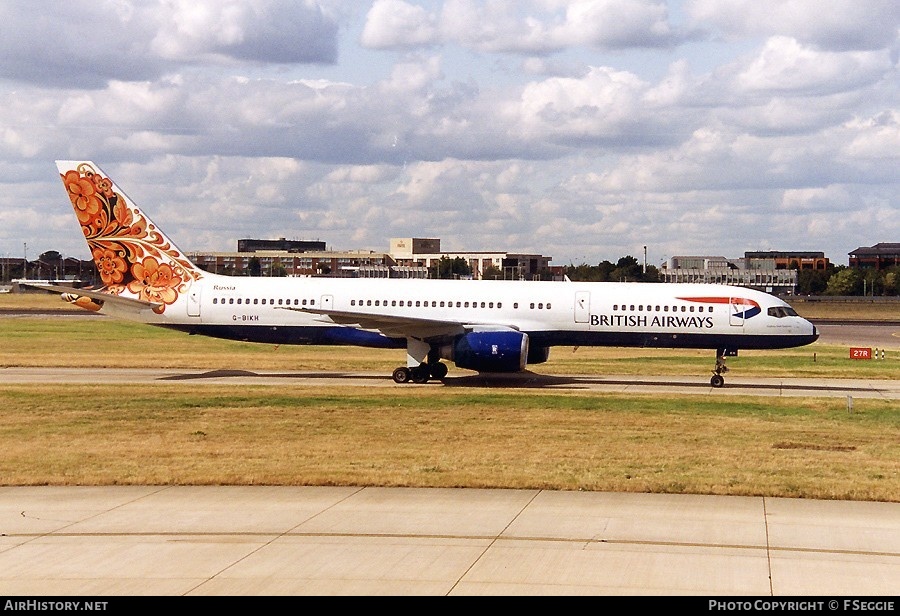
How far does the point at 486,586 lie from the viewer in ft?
39.5

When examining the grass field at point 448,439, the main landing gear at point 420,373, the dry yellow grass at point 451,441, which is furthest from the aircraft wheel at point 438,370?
the dry yellow grass at point 451,441

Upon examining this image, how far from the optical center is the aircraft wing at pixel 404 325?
3700 centimetres

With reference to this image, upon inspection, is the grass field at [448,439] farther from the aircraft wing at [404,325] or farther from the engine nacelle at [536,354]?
the engine nacelle at [536,354]

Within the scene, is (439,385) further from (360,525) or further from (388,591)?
(388,591)

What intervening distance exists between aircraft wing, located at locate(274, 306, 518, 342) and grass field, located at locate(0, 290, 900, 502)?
118 inches

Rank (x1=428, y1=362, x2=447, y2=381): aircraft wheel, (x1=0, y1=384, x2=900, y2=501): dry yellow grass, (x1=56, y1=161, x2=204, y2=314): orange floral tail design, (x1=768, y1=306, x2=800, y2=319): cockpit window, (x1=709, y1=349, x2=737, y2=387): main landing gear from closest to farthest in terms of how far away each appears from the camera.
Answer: (x1=0, y1=384, x2=900, y2=501): dry yellow grass < (x1=709, y1=349, x2=737, y2=387): main landing gear < (x1=768, y1=306, x2=800, y2=319): cockpit window < (x1=428, y1=362, x2=447, y2=381): aircraft wheel < (x1=56, y1=161, x2=204, y2=314): orange floral tail design

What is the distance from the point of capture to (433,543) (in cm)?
1412

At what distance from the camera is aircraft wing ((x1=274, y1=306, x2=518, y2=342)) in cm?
3700

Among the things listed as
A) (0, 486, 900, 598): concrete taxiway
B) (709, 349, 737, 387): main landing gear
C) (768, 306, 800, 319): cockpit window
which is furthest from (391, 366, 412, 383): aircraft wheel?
(0, 486, 900, 598): concrete taxiway

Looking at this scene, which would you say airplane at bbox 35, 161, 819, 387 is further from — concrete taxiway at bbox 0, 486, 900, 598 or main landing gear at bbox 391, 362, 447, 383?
concrete taxiway at bbox 0, 486, 900, 598

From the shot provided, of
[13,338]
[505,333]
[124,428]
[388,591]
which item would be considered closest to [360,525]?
[388,591]

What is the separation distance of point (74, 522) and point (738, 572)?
29.8ft

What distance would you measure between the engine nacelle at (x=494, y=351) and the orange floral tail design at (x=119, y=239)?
11166 mm

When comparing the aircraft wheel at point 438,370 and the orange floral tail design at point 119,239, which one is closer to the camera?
the aircraft wheel at point 438,370
